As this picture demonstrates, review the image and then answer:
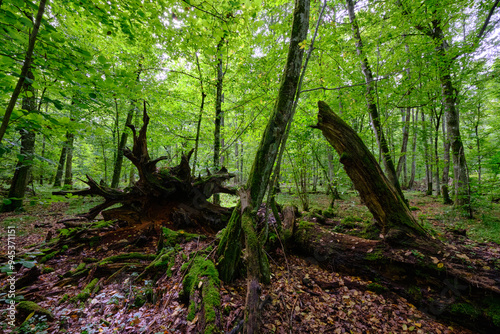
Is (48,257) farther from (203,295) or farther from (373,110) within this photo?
(373,110)

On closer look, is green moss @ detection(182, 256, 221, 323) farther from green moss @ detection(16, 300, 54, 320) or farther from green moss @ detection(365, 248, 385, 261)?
green moss @ detection(365, 248, 385, 261)

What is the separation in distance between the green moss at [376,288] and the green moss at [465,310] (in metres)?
0.87

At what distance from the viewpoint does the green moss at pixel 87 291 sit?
112 inches

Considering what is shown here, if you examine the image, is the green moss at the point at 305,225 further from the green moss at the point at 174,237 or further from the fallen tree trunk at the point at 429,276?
the green moss at the point at 174,237

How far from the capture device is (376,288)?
3531 millimetres

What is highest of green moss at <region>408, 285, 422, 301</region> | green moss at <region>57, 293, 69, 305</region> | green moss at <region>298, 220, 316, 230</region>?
green moss at <region>298, 220, 316, 230</region>

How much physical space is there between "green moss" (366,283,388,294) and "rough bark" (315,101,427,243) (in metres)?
0.89

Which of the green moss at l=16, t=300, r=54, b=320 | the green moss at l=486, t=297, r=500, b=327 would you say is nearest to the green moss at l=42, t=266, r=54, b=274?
the green moss at l=16, t=300, r=54, b=320

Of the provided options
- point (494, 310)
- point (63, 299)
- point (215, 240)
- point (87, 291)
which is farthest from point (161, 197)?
point (494, 310)

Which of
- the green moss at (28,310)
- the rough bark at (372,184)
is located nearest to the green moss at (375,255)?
the rough bark at (372,184)

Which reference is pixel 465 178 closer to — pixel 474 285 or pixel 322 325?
pixel 474 285

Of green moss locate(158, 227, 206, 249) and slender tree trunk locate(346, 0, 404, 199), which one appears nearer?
green moss locate(158, 227, 206, 249)

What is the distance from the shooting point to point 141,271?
3.62m

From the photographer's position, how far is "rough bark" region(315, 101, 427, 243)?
3.87 m
